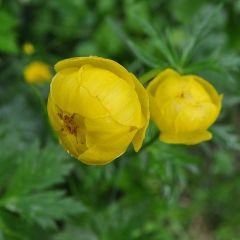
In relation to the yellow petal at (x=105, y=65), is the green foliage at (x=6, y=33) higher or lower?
lower

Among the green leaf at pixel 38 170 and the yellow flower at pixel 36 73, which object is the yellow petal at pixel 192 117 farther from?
the yellow flower at pixel 36 73

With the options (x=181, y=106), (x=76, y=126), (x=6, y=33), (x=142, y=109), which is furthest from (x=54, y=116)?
(x=6, y=33)

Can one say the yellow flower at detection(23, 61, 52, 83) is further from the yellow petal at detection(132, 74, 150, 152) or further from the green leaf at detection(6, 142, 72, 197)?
the yellow petal at detection(132, 74, 150, 152)

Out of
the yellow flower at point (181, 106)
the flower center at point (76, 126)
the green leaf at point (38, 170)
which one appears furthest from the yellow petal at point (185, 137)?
the green leaf at point (38, 170)

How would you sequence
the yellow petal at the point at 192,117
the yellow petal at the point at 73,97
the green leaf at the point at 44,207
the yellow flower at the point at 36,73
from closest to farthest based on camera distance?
1. the yellow petal at the point at 73,97
2. the yellow petal at the point at 192,117
3. the green leaf at the point at 44,207
4. the yellow flower at the point at 36,73

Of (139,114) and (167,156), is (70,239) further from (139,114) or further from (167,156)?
(139,114)

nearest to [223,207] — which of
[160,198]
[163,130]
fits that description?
[160,198]
